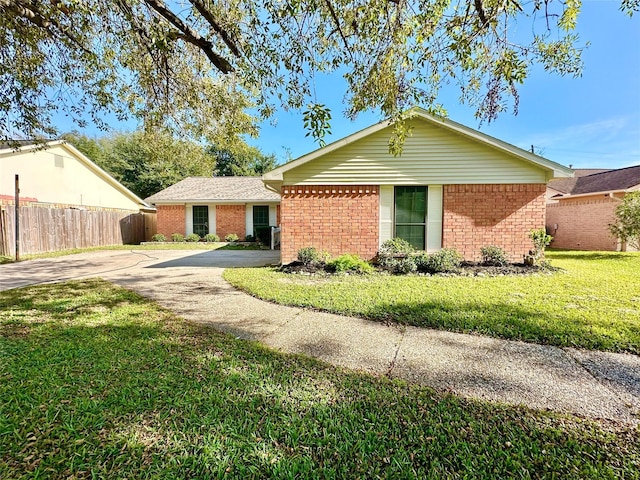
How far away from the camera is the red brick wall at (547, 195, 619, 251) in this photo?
13.3 m

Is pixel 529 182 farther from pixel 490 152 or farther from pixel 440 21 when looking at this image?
pixel 440 21

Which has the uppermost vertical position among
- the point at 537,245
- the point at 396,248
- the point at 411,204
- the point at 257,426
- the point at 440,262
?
the point at 411,204

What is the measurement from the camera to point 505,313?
4.63m

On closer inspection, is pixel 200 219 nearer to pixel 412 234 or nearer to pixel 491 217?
pixel 412 234

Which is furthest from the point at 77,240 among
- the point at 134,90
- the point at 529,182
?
the point at 529,182

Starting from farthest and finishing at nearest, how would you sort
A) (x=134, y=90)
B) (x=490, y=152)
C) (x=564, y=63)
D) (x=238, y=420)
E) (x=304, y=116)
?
(x=490, y=152) < (x=134, y=90) < (x=564, y=63) < (x=304, y=116) < (x=238, y=420)

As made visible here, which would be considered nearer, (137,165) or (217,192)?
(217,192)

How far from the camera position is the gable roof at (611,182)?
42.6 feet

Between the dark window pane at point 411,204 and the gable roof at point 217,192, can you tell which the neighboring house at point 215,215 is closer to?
the gable roof at point 217,192

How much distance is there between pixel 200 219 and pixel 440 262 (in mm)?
16095

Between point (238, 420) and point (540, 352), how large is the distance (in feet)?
10.9

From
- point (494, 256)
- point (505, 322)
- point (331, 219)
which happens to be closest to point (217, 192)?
point (331, 219)

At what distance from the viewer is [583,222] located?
1461 centimetres

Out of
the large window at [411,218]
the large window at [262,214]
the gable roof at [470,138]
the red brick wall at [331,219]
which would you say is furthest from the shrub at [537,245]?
the large window at [262,214]
